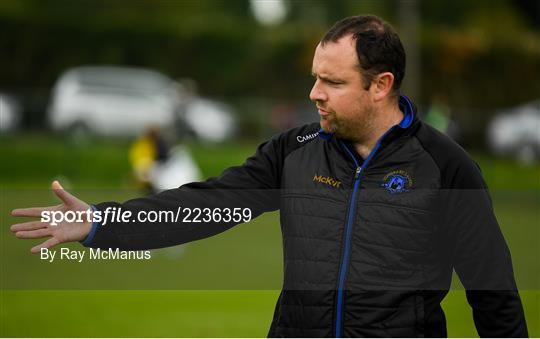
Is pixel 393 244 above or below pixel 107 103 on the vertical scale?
below

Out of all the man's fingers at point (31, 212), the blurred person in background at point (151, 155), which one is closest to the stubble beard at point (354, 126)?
the man's fingers at point (31, 212)

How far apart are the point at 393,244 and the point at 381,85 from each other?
61 cm

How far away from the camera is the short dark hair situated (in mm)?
3596

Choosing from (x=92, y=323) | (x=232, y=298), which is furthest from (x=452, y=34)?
(x=92, y=323)

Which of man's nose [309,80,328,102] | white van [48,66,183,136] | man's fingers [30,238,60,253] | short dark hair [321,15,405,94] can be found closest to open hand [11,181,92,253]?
man's fingers [30,238,60,253]

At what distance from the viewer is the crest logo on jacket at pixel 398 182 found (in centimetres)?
356

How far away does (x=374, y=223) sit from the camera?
356 centimetres

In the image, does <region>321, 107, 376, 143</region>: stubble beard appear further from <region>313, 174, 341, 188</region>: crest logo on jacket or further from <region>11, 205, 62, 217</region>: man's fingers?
<region>11, 205, 62, 217</region>: man's fingers

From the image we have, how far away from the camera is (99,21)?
31.2 meters

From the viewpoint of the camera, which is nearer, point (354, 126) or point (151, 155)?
point (354, 126)

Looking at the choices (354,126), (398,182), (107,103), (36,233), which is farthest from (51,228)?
(107,103)

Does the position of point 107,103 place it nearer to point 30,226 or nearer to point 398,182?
point 30,226

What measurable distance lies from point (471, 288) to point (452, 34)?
3195 cm

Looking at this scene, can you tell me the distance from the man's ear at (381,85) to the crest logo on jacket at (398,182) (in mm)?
307
